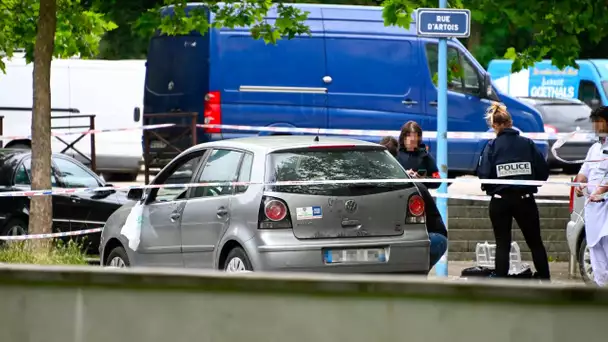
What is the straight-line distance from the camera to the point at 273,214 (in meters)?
10.1

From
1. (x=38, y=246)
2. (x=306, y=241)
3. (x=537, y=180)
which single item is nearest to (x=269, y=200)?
(x=306, y=241)

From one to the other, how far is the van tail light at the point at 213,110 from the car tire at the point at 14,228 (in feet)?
14.1

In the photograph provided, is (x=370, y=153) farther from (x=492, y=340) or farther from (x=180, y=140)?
(x=180, y=140)

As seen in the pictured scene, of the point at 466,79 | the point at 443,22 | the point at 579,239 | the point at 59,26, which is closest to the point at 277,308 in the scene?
the point at 443,22

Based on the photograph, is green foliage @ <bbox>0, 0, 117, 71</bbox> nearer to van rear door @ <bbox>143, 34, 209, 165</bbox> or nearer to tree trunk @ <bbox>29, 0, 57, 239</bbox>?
tree trunk @ <bbox>29, 0, 57, 239</bbox>

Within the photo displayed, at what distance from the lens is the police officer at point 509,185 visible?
38.4 ft

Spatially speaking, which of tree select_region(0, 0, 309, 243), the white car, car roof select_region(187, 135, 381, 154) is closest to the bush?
tree select_region(0, 0, 309, 243)

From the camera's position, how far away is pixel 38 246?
1378cm

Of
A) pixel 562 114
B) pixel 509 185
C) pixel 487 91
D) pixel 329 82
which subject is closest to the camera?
pixel 509 185

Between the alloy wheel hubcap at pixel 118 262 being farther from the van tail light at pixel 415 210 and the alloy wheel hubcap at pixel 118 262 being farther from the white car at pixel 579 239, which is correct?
the white car at pixel 579 239

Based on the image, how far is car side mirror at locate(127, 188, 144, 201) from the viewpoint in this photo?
38.8ft

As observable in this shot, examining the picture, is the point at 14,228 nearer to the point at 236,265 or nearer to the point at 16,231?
the point at 16,231

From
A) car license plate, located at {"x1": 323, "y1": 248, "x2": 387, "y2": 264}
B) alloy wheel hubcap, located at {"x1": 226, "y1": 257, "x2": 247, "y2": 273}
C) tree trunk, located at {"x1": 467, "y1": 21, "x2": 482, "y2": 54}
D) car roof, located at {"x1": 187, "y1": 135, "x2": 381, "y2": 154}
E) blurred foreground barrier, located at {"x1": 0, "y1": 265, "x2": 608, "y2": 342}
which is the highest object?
tree trunk, located at {"x1": 467, "y1": 21, "x2": 482, "y2": 54}

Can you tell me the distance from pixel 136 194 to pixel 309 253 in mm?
2397
